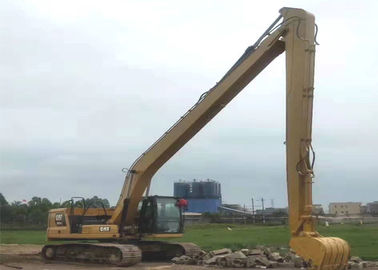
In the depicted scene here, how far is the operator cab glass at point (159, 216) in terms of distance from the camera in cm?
2167

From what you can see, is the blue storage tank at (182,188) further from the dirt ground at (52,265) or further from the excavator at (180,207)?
the excavator at (180,207)

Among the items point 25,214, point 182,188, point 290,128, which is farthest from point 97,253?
point 182,188

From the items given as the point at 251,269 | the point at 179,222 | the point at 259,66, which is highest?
the point at 259,66

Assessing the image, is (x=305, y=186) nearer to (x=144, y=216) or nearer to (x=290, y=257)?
(x=290, y=257)

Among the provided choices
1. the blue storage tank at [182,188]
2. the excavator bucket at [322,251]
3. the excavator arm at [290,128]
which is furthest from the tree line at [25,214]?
the excavator bucket at [322,251]

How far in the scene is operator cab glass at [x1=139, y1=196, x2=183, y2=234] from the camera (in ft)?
71.1

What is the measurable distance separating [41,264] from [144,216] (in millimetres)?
4136

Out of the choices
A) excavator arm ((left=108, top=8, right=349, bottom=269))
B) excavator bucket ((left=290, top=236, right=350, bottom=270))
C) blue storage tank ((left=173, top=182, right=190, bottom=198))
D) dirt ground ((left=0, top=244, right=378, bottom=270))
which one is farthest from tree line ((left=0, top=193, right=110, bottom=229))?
excavator bucket ((left=290, top=236, right=350, bottom=270))

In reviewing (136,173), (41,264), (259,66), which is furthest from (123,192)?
(259,66)

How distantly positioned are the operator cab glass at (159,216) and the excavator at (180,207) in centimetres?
4

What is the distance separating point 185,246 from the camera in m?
23.3

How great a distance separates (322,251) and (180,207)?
9896 mm

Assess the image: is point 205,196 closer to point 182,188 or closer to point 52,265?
point 182,188

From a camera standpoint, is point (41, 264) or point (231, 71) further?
point (41, 264)
